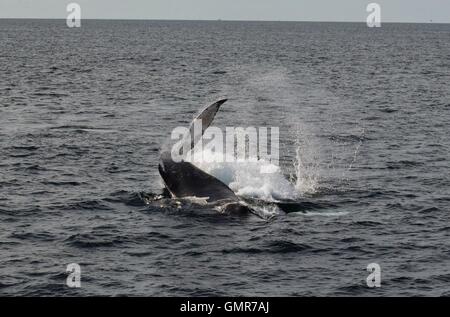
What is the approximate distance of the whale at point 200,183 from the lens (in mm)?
25281

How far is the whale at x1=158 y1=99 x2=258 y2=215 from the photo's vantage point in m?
25.3

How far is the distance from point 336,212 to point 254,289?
817cm

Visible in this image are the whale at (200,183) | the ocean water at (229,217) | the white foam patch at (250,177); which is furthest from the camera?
the white foam patch at (250,177)

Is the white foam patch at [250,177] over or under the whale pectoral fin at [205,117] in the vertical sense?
under

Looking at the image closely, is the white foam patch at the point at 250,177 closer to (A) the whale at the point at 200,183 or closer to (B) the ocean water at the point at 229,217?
(B) the ocean water at the point at 229,217

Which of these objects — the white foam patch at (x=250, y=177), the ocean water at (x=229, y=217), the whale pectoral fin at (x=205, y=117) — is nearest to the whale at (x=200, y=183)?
the whale pectoral fin at (x=205, y=117)

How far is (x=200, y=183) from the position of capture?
26.3 meters

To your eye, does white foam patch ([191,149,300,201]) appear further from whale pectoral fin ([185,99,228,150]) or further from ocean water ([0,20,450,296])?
whale pectoral fin ([185,99,228,150])

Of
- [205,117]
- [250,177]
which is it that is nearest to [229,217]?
[205,117]

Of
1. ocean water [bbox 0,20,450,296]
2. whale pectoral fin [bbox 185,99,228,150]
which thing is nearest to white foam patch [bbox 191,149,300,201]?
ocean water [bbox 0,20,450,296]

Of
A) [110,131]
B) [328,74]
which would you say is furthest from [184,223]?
[328,74]
